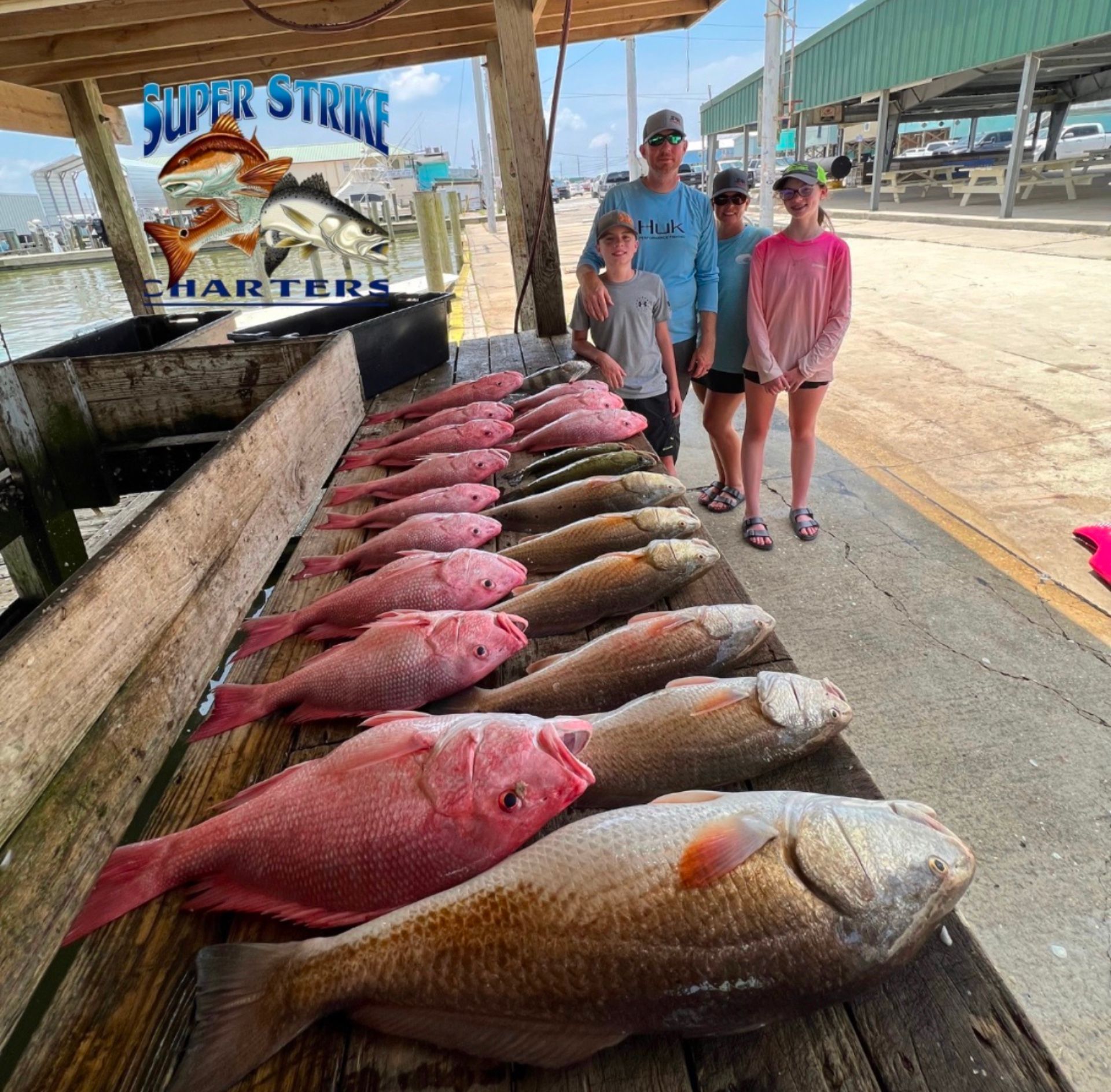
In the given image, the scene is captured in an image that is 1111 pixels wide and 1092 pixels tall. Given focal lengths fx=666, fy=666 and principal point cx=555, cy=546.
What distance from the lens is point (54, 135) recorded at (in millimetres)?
7711

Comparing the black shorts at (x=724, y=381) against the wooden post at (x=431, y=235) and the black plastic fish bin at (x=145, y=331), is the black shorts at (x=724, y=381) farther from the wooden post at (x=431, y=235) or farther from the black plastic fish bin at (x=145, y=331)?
the wooden post at (x=431, y=235)

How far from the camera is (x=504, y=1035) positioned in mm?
1112

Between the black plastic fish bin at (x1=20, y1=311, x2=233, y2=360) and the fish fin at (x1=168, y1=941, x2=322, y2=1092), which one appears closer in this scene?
the fish fin at (x1=168, y1=941, x2=322, y2=1092)

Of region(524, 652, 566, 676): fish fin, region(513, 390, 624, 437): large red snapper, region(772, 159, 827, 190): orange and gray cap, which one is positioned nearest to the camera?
region(524, 652, 566, 676): fish fin

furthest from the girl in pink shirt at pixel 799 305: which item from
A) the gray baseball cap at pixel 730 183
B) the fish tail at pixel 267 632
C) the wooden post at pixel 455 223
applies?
the wooden post at pixel 455 223

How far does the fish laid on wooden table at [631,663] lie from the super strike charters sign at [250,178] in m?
5.47

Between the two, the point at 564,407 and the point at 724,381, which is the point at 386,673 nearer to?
the point at 564,407

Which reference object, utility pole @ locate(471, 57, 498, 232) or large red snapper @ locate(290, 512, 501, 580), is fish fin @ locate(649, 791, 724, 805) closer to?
large red snapper @ locate(290, 512, 501, 580)

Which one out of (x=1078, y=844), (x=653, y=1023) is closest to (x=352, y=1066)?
(x=653, y=1023)

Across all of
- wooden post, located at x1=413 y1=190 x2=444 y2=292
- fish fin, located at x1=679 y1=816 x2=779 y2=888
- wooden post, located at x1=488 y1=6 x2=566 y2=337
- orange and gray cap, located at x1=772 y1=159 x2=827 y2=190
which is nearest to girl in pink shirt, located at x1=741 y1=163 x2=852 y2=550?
orange and gray cap, located at x1=772 y1=159 x2=827 y2=190

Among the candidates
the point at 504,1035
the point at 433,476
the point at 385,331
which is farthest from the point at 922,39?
the point at 504,1035

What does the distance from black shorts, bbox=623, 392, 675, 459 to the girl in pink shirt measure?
1.92ft

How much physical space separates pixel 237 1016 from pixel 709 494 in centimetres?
486

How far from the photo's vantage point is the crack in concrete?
3.13 metres
